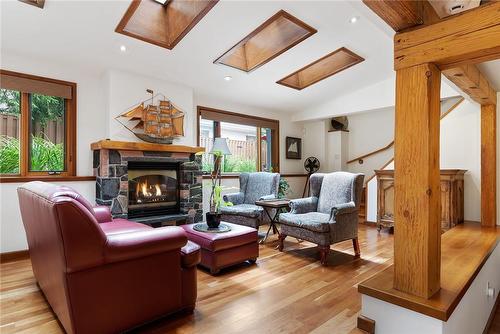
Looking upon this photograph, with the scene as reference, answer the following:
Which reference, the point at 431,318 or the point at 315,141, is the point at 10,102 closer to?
the point at 431,318

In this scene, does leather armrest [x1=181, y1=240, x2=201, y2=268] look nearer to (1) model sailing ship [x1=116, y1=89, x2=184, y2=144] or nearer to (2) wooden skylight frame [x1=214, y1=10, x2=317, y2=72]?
(1) model sailing ship [x1=116, y1=89, x2=184, y2=144]

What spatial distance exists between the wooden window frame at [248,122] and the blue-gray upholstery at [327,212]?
78.5 inches

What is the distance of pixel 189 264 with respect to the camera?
2.05m

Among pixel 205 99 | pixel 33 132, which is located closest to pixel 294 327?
pixel 33 132

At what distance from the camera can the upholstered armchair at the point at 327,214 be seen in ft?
10.2

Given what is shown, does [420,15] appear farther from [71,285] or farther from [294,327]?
[71,285]

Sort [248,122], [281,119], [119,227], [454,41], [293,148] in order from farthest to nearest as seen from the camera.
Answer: [293,148] → [281,119] → [248,122] → [119,227] → [454,41]

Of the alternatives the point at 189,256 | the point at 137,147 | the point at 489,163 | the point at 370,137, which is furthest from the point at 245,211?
the point at 370,137

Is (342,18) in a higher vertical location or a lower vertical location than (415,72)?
higher

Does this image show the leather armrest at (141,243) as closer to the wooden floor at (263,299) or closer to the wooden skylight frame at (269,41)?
the wooden floor at (263,299)

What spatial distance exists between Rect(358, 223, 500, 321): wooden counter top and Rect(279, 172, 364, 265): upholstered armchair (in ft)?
3.08

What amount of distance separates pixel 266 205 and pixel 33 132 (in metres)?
3.11

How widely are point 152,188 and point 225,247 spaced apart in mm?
2076

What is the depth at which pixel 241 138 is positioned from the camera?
6.01 m
